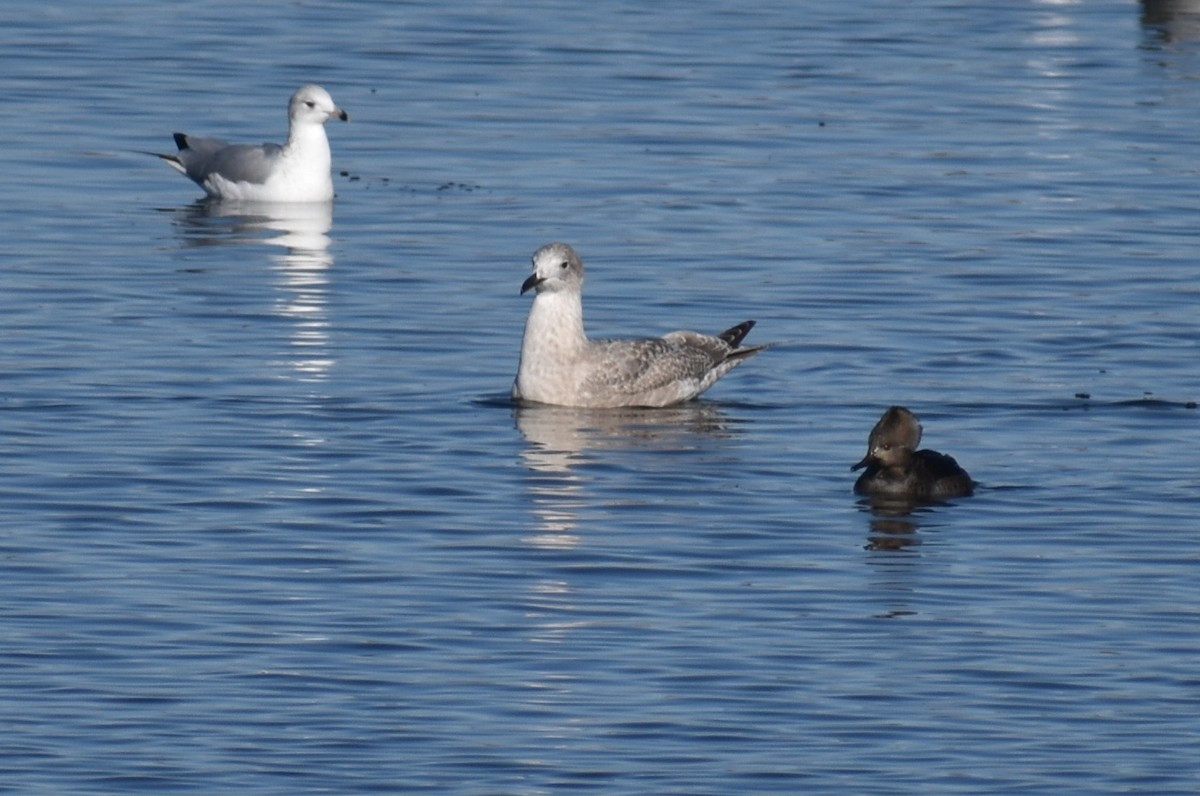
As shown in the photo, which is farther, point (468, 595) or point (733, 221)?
point (733, 221)

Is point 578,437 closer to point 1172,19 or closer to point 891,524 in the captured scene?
point 891,524

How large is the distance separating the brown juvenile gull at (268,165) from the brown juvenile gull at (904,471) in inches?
396

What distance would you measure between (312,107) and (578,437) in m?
8.94

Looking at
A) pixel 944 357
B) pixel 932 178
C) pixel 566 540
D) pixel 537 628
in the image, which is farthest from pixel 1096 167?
pixel 537 628

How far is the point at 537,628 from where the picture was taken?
11727 millimetres

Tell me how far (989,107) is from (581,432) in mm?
12832

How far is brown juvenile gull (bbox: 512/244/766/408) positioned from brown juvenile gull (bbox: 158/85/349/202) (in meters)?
7.03

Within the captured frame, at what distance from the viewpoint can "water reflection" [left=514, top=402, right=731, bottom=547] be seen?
1409 centimetres

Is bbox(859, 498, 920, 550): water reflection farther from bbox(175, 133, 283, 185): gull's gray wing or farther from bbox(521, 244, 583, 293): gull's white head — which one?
bbox(175, 133, 283, 185): gull's gray wing

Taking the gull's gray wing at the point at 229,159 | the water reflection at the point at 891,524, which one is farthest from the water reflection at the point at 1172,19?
the water reflection at the point at 891,524

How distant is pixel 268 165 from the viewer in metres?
23.7

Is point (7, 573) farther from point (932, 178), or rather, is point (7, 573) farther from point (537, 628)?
point (932, 178)

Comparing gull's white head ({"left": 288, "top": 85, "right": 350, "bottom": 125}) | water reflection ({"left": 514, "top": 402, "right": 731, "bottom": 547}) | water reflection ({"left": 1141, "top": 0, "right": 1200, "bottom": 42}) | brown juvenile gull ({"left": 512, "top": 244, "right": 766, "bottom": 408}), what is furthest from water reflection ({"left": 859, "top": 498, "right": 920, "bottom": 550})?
water reflection ({"left": 1141, "top": 0, "right": 1200, "bottom": 42})

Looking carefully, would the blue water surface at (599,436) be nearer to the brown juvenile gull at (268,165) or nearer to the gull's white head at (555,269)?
the brown juvenile gull at (268,165)
